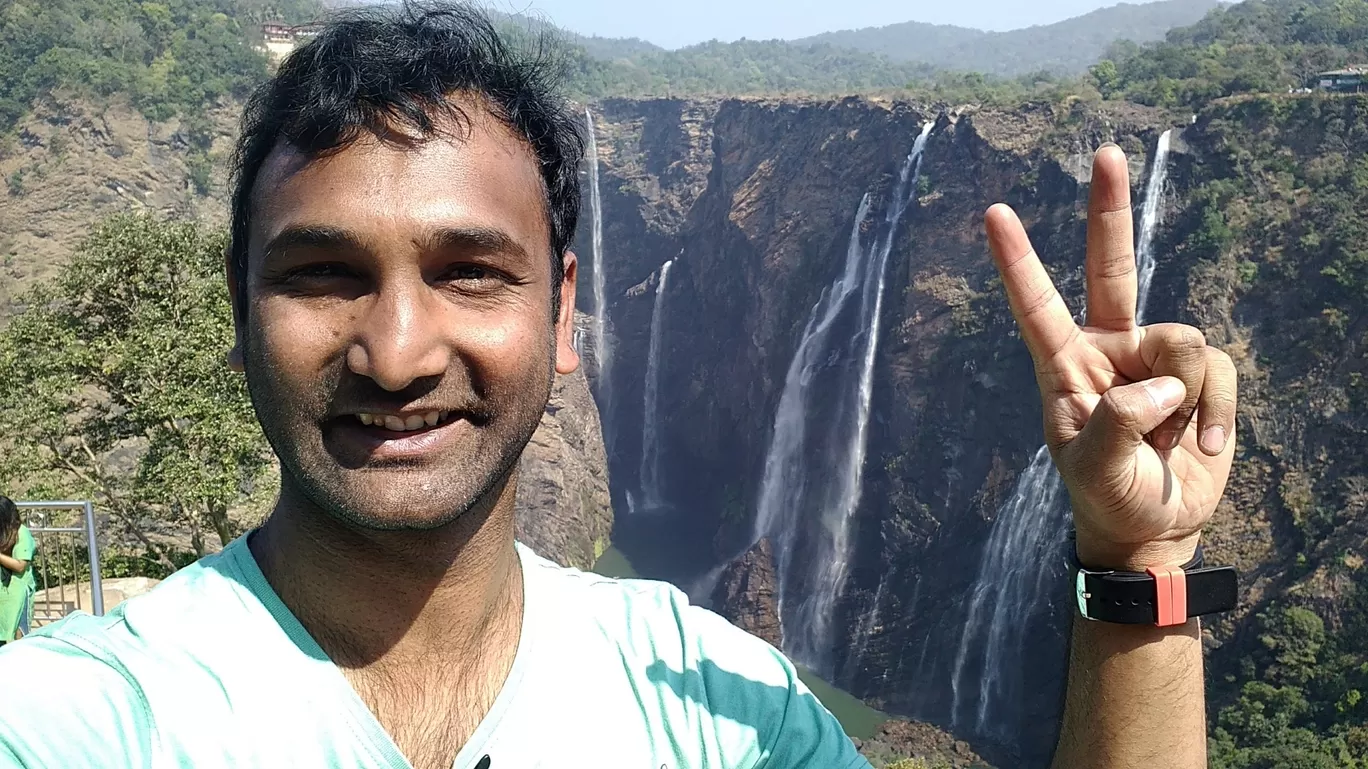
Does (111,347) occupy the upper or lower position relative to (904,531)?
upper

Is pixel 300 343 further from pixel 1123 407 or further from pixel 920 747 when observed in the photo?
pixel 920 747

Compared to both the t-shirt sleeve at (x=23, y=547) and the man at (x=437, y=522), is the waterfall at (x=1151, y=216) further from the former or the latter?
the man at (x=437, y=522)

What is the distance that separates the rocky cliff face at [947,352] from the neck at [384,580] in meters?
22.8

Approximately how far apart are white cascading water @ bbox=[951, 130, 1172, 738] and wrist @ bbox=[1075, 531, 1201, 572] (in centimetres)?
2299

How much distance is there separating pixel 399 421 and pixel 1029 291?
1.10 m

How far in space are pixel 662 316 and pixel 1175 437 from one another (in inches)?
1660

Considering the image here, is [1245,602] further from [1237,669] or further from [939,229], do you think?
[939,229]

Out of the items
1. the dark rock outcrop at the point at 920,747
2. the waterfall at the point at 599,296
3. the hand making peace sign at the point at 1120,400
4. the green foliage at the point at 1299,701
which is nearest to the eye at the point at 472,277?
the hand making peace sign at the point at 1120,400

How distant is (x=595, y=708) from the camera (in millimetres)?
1498

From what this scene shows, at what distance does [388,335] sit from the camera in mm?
1345

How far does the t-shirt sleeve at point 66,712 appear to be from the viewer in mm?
1164

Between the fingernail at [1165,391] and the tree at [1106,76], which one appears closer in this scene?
the fingernail at [1165,391]

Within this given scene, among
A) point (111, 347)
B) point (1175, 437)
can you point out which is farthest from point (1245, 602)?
point (1175, 437)

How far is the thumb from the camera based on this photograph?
5.04 ft
